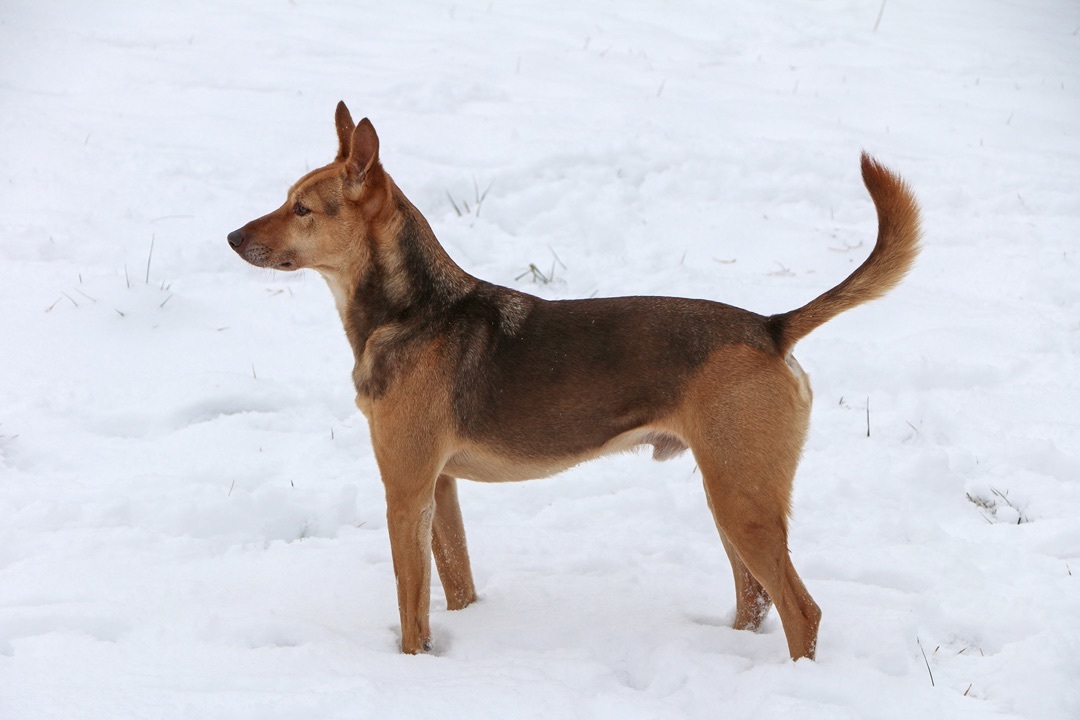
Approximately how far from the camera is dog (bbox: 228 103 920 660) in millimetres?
3922

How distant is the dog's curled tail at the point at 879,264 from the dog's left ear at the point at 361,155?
1.68m

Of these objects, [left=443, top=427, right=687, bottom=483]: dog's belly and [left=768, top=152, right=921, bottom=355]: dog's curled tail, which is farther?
[left=443, top=427, right=687, bottom=483]: dog's belly

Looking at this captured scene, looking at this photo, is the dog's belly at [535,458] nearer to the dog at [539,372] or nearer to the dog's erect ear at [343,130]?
the dog at [539,372]

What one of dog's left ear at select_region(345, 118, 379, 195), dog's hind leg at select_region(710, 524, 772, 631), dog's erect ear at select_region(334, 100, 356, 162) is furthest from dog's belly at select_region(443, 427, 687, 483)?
dog's erect ear at select_region(334, 100, 356, 162)

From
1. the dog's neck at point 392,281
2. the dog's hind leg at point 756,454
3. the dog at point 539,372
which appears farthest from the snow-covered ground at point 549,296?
the dog's neck at point 392,281

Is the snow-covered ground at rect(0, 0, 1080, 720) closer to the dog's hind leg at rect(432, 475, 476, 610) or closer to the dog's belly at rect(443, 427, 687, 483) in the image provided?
the dog's hind leg at rect(432, 475, 476, 610)

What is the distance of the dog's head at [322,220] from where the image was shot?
4.17 m

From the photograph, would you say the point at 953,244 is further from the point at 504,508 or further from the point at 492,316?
the point at 492,316

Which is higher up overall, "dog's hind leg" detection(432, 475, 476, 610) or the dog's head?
the dog's head

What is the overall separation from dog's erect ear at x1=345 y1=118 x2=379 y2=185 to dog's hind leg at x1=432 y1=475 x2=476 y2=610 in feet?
4.38

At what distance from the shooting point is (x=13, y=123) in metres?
8.66

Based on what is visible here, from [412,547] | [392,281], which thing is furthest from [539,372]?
[412,547]

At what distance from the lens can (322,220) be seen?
4199 millimetres

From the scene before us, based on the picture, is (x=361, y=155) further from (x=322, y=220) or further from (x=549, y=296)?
(x=549, y=296)
